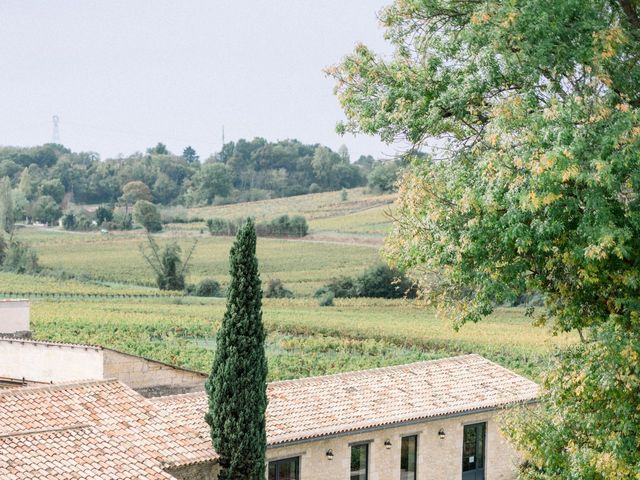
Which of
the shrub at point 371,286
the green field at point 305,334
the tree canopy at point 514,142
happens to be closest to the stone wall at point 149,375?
the tree canopy at point 514,142

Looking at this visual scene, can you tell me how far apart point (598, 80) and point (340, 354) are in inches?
1155

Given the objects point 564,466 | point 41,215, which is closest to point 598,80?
point 564,466

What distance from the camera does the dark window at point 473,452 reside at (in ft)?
79.4

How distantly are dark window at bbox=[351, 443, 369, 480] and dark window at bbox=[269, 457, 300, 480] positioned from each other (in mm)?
1640

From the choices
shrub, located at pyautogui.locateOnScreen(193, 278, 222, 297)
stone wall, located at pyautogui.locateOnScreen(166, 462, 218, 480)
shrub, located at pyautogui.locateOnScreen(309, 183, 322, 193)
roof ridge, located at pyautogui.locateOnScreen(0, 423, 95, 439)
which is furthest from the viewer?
shrub, located at pyautogui.locateOnScreen(309, 183, 322, 193)

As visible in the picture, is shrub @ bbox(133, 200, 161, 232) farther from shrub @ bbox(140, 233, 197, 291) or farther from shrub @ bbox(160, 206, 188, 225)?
shrub @ bbox(140, 233, 197, 291)

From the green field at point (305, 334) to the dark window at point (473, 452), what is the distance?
401 inches

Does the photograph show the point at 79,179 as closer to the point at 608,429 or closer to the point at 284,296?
the point at 284,296

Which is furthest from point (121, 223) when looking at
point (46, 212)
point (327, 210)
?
point (327, 210)

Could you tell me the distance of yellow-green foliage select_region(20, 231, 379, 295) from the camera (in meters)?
68.2

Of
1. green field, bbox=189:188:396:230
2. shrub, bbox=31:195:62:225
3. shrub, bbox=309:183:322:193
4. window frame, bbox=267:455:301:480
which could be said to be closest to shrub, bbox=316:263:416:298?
green field, bbox=189:188:396:230

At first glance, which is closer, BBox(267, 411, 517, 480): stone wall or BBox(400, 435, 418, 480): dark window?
BBox(267, 411, 517, 480): stone wall

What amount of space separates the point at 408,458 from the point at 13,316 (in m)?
12.7

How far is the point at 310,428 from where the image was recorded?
67.3 ft
